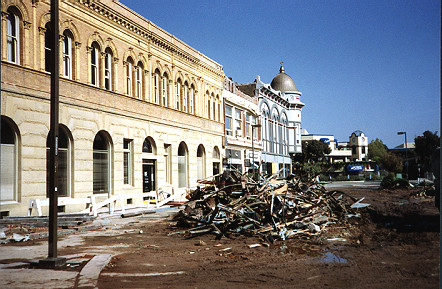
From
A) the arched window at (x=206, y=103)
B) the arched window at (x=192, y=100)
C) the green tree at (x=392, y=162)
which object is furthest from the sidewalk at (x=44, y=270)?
the green tree at (x=392, y=162)

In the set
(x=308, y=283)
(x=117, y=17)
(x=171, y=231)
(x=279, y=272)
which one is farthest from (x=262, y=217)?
(x=117, y=17)

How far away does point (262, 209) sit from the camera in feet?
42.3

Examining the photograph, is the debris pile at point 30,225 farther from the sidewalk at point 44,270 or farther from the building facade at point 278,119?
the building facade at point 278,119

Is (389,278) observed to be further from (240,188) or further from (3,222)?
(3,222)

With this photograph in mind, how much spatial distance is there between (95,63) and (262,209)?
42.1 ft

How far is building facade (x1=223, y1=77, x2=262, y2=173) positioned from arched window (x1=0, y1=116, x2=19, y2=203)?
21.3 metres

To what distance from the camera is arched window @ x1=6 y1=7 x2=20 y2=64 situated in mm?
16281

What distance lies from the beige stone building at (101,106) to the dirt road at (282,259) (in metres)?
6.73

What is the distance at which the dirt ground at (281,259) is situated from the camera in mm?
6573

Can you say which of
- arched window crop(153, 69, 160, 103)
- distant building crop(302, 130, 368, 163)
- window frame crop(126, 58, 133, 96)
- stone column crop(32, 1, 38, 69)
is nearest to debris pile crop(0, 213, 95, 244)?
stone column crop(32, 1, 38, 69)

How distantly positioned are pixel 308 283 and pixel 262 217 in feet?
19.8

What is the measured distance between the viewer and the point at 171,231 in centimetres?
1310

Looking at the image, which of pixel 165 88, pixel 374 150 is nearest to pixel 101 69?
pixel 165 88

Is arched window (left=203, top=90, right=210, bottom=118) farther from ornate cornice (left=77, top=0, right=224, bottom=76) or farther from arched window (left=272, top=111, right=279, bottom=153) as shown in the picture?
arched window (left=272, top=111, right=279, bottom=153)
